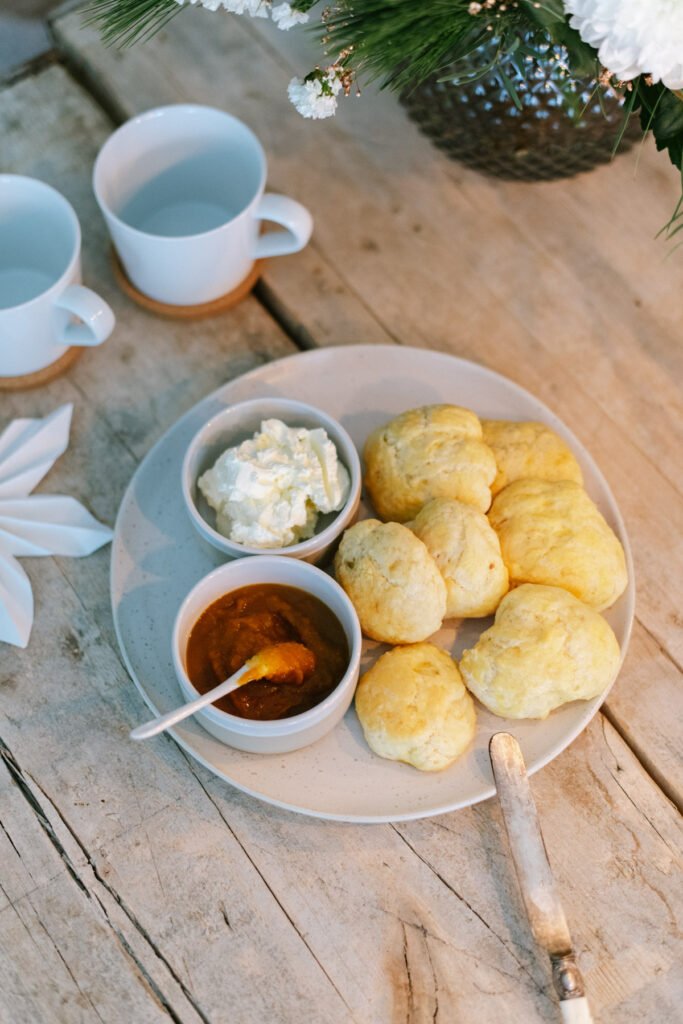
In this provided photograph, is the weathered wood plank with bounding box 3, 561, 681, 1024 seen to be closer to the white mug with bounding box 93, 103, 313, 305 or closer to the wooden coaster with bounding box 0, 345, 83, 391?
the wooden coaster with bounding box 0, 345, 83, 391

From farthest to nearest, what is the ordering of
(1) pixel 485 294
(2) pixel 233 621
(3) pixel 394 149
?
(3) pixel 394 149
(1) pixel 485 294
(2) pixel 233 621

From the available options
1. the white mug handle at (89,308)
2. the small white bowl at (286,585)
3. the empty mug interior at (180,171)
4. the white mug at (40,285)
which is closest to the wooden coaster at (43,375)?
the white mug at (40,285)

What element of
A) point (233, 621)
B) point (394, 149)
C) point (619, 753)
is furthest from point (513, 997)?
point (394, 149)

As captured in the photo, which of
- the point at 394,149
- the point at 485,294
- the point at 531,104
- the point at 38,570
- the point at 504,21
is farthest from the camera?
the point at 394,149

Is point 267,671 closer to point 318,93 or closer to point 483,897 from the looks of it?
point 483,897

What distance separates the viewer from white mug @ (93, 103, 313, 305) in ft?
4.52

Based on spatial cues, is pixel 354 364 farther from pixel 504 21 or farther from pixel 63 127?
pixel 63 127

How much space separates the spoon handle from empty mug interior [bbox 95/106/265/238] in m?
0.73

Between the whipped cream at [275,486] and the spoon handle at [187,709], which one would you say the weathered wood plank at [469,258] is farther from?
the spoon handle at [187,709]

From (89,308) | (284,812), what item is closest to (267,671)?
(284,812)

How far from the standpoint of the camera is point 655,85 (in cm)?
110

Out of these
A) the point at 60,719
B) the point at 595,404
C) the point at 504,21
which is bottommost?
the point at 60,719

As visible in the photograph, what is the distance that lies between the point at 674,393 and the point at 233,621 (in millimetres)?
780

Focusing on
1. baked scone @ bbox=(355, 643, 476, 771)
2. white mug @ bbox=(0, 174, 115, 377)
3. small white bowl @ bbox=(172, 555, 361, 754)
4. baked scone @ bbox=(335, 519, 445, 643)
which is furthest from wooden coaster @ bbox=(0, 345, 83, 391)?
baked scone @ bbox=(355, 643, 476, 771)
